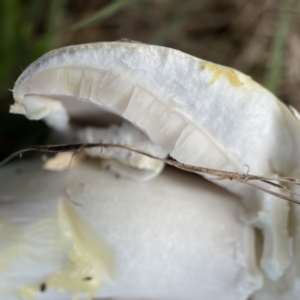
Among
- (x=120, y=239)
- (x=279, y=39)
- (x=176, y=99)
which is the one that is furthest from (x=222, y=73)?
(x=279, y=39)

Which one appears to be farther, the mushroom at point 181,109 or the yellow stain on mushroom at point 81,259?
the yellow stain on mushroom at point 81,259

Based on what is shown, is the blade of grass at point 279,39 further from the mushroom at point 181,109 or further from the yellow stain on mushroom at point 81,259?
the yellow stain on mushroom at point 81,259

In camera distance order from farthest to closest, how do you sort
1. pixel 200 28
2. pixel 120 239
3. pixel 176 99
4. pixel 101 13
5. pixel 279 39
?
1. pixel 200 28
2. pixel 279 39
3. pixel 101 13
4. pixel 120 239
5. pixel 176 99

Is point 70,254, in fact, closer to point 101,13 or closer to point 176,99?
point 176,99

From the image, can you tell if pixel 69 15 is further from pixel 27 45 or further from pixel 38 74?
pixel 38 74

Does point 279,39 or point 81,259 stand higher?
point 279,39

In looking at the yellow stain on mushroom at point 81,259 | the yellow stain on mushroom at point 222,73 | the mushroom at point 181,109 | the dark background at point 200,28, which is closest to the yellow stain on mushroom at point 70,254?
the yellow stain on mushroom at point 81,259

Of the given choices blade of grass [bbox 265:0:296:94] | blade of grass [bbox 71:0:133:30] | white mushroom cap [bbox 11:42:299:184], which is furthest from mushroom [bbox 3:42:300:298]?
blade of grass [bbox 265:0:296:94]
